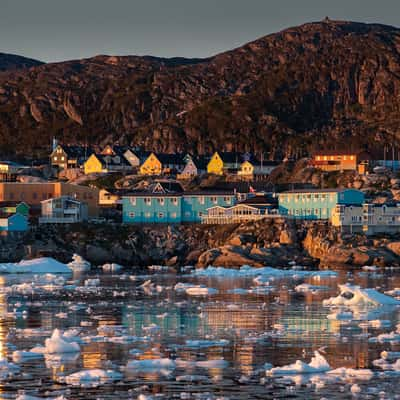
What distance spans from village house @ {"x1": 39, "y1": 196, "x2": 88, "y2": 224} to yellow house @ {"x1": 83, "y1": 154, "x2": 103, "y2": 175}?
134 feet

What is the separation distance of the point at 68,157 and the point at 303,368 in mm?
140838

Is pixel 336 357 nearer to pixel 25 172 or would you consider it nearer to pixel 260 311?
pixel 260 311

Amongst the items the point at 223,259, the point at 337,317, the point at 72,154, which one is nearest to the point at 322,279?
the point at 223,259

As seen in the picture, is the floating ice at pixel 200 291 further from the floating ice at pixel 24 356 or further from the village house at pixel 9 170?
the village house at pixel 9 170

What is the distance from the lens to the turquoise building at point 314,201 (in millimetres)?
119438

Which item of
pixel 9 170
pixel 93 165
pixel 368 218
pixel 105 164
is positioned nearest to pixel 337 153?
pixel 368 218

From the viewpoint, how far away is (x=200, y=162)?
168750 millimetres

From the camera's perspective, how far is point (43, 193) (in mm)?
133000

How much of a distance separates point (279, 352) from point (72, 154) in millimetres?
136742

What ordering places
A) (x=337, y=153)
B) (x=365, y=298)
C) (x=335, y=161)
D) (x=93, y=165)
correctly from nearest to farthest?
(x=365, y=298)
(x=335, y=161)
(x=337, y=153)
(x=93, y=165)

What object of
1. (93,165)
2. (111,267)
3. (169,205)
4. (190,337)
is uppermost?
(93,165)

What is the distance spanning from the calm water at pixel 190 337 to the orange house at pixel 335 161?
69.1 m

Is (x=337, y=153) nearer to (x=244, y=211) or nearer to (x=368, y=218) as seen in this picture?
(x=244, y=211)

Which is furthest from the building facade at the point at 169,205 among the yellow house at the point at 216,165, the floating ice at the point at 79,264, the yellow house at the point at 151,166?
the yellow house at the point at 151,166
